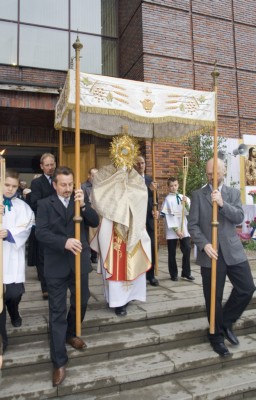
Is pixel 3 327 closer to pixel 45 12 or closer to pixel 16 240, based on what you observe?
pixel 16 240

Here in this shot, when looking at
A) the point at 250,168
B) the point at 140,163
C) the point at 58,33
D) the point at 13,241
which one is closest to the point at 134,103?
the point at 140,163

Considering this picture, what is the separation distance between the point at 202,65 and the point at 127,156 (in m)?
6.72

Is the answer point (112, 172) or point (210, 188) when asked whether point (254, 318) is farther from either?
point (112, 172)

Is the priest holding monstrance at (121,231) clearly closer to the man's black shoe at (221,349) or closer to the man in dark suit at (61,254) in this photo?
the man in dark suit at (61,254)

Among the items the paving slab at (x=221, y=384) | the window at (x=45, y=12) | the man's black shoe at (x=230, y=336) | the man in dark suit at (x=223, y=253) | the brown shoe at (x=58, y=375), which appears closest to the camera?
the brown shoe at (x=58, y=375)

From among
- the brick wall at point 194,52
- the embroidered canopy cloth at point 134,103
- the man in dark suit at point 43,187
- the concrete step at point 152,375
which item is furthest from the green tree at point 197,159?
the concrete step at point 152,375

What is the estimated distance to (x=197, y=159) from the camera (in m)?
9.17

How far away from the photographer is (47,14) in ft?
32.0

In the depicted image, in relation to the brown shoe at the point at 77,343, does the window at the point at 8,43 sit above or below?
above

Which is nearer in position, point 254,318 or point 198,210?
point 198,210

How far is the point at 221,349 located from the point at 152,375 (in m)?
0.80

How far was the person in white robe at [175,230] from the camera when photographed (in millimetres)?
5703

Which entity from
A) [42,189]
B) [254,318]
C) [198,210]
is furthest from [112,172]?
[254,318]

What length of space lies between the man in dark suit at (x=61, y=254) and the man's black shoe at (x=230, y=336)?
1.55m
